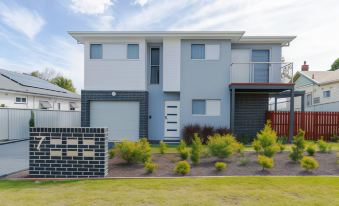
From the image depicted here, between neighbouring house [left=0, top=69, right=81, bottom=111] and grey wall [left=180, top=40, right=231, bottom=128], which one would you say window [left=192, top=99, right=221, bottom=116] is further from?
neighbouring house [left=0, top=69, right=81, bottom=111]

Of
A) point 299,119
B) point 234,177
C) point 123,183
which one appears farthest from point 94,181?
point 299,119

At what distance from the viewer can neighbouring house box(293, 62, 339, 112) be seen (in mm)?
21562

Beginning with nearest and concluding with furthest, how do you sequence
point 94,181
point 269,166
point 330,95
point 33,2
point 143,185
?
point 143,185 < point 94,181 < point 269,166 < point 33,2 < point 330,95

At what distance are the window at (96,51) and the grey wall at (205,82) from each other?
4795 mm

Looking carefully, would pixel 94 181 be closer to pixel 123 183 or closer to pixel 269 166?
pixel 123 183

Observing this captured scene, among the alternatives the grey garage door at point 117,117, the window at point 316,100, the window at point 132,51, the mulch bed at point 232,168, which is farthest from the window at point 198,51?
the window at point 316,100

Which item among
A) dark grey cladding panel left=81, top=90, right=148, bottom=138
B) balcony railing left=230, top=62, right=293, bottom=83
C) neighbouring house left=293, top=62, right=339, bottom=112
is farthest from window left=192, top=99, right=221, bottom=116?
neighbouring house left=293, top=62, right=339, bottom=112

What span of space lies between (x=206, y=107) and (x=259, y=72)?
4.02m

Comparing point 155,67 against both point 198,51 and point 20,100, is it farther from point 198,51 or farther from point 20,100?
point 20,100

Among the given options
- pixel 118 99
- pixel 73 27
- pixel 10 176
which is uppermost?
pixel 73 27

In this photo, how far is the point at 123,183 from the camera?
5727 mm

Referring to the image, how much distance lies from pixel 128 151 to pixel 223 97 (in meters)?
7.66

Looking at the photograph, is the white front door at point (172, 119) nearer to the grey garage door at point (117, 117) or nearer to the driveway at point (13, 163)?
the grey garage door at point (117, 117)

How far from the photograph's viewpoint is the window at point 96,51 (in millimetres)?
13625
